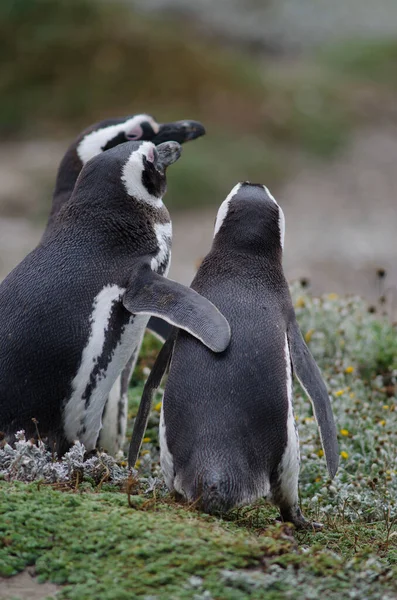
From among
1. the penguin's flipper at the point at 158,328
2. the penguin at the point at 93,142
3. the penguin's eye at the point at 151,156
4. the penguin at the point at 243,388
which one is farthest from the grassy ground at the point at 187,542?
the penguin at the point at 93,142

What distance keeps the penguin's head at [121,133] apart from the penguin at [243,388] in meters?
1.58

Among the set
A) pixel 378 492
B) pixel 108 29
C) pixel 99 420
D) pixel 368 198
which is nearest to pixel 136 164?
pixel 99 420

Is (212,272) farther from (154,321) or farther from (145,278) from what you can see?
(154,321)

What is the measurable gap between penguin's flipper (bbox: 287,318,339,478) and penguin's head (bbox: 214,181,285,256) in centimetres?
38

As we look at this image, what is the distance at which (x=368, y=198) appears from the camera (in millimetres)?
14219

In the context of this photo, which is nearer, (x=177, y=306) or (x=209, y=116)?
(x=177, y=306)

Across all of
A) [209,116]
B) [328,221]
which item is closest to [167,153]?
[328,221]

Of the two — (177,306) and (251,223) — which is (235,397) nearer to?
(177,306)

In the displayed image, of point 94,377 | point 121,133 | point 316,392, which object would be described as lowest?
point 94,377

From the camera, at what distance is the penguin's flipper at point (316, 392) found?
3979 millimetres

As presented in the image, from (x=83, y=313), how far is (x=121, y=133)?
187 cm

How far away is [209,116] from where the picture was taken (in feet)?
51.8

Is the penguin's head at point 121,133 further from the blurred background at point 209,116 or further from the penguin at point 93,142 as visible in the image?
the blurred background at point 209,116

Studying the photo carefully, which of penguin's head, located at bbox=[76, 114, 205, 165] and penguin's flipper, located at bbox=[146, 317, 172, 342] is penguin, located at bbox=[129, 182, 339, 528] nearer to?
penguin's flipper, located at bbox=[146, 317, 172, 342]
